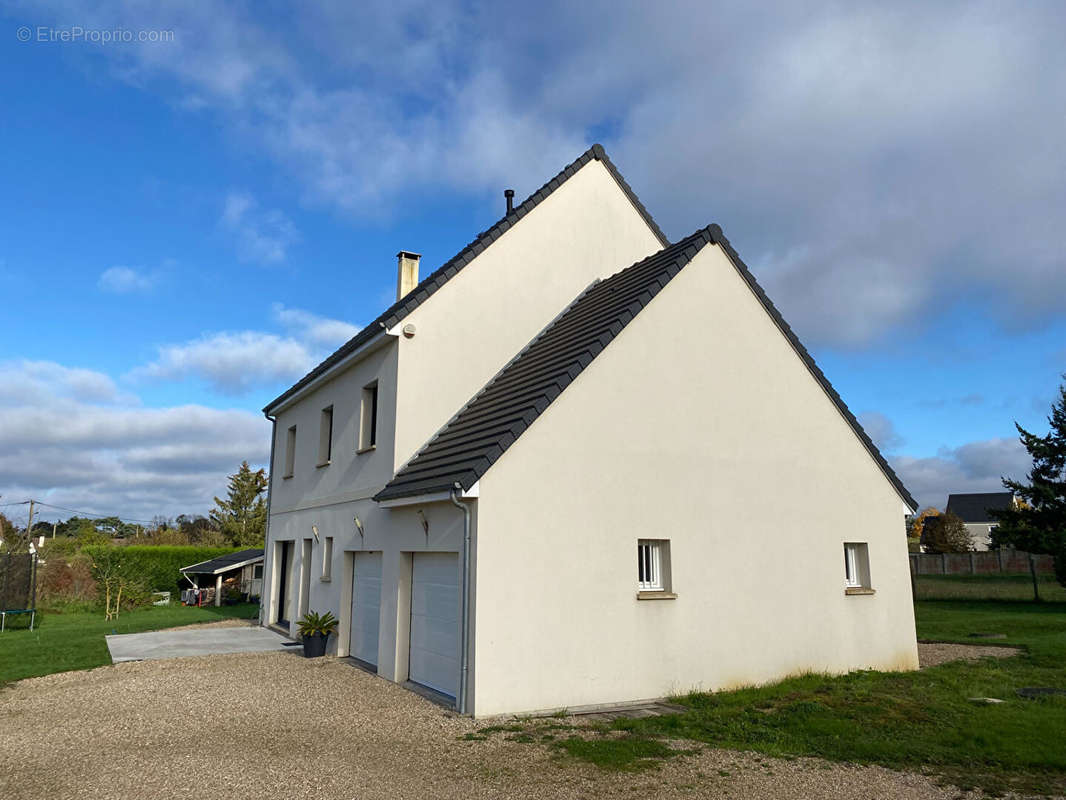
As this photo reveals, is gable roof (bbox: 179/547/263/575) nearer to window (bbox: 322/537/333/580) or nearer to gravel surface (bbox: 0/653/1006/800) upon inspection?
window (bbox: 322/537/333/580)

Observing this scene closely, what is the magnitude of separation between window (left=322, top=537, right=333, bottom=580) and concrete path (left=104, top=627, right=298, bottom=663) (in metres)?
1.61

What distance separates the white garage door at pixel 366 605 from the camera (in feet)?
41.8

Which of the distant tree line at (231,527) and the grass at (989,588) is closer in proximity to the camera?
the grass at (989,588)

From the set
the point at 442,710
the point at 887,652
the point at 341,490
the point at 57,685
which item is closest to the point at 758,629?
the point at 887,652

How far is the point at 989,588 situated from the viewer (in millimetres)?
31375

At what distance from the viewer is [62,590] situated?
28.7 meters

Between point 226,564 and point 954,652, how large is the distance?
27110 millimetres

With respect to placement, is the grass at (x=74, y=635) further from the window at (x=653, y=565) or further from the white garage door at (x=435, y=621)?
the window at (x=653, y=565)

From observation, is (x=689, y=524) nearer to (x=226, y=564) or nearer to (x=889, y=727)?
(x=889, y=727)

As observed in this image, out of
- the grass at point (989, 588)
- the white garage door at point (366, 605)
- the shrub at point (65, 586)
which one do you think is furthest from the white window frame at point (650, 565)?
the shrub at point (65, 586)

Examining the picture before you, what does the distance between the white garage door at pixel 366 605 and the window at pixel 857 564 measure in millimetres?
8145

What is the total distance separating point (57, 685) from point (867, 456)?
46.8 feet

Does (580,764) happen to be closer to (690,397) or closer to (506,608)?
Answer: (506,608)

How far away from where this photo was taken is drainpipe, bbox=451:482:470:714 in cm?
893
